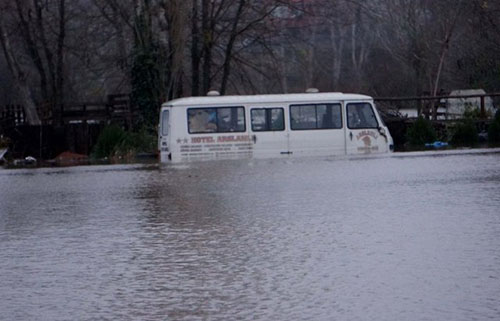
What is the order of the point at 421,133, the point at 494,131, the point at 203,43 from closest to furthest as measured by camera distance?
the point at 494,131, the point at 421,133, the point at 203,43

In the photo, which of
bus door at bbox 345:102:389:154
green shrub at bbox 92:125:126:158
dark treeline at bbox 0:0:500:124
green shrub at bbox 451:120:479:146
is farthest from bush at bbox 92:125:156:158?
green shrub at bbox 451:120:479:146

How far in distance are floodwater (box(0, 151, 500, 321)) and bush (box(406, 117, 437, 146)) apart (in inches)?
557

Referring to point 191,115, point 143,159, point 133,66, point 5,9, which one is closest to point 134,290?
point 191,115

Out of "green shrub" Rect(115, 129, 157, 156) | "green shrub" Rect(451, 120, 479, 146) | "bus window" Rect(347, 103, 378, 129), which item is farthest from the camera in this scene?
"green shrub" Rect(451, 120, 479, 146)

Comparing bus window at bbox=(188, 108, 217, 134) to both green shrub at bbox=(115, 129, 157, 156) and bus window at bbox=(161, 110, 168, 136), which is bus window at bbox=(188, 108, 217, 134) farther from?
green shrub at bbox=(115, 129, 157, 156)

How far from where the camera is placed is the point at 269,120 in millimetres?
27156

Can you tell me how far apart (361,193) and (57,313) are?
881cm

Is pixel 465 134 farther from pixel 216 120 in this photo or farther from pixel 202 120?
pixel 202 120

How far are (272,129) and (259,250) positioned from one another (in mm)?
16684

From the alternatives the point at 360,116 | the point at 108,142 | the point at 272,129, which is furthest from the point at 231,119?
the point at 108,142

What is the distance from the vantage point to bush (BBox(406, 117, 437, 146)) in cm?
3362

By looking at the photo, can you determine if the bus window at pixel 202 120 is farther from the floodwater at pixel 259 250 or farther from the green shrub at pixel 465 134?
the green shrub at pixel 465 134

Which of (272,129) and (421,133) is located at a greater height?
(272,129)

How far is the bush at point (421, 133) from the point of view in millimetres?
33625
